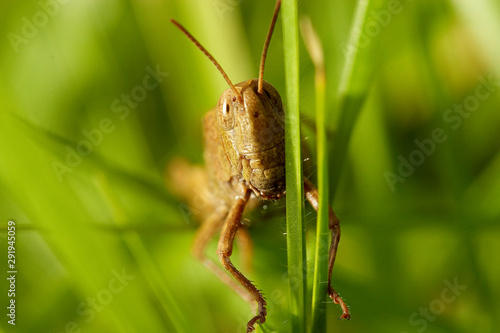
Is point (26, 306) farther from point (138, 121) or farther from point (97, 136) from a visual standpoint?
point (138, 121)

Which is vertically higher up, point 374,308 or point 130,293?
point 130,293

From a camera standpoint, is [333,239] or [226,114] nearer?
[333,239]

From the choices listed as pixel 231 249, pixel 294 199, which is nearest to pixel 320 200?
pixel 294 199

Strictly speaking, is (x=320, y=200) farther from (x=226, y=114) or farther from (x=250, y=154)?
(x=226, y=114)


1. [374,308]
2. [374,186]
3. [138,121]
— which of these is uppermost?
[138,121]

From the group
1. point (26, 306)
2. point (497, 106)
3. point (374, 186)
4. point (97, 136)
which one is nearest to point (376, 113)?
point (374, 186)

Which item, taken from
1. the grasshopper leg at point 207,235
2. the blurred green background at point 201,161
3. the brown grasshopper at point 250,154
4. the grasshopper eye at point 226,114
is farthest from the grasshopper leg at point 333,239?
the grasshopper leg at point 207,235

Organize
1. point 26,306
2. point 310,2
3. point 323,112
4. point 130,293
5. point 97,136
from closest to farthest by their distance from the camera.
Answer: point 323,112, point 130,293, point 26,306, point 310,2, point 97,136
